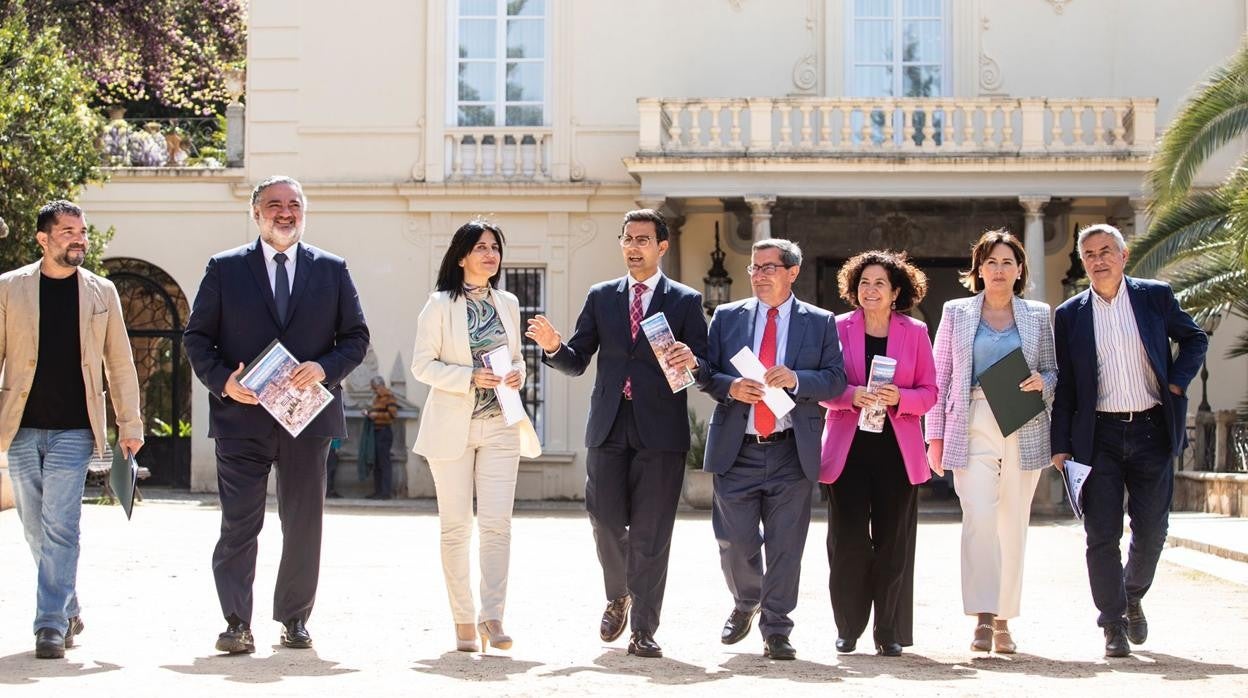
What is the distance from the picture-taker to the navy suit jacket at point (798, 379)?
8055 mm

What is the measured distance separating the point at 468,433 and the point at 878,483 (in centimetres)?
183

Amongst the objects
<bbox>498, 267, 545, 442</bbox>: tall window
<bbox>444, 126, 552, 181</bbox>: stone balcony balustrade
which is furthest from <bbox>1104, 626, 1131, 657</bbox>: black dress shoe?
<bbox>444, 126, 552, 181</bbox>: stone balcony balustrade

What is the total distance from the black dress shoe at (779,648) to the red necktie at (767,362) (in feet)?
2.93

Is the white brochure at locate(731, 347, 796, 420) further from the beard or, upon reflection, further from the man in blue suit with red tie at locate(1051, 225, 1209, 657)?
the beard

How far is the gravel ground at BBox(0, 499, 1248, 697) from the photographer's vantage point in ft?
22.8

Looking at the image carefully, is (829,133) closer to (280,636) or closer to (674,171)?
(674,171)

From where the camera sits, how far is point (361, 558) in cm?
1308

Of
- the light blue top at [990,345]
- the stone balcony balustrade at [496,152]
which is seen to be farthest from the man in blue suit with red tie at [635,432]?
the stone balcony balustrade at [496,152]

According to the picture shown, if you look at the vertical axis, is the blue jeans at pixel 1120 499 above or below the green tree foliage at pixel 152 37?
below

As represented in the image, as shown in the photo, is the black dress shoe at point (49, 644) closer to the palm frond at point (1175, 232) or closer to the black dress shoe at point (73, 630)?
the black dress shoe at point (73, 630)

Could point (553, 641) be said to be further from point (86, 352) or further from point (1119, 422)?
point (1119, 422)

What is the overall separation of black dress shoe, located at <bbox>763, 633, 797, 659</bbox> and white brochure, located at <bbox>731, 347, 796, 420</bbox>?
948mm

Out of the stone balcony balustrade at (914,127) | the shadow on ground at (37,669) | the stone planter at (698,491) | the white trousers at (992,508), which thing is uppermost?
the stone balcony balustrade at (914,127)

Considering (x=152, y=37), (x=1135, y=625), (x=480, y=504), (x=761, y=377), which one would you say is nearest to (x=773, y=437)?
(x=761, y=377)
